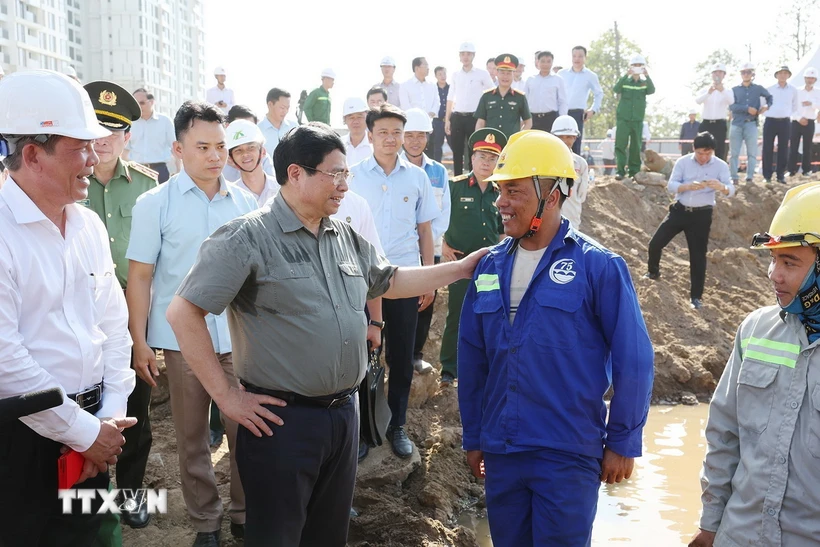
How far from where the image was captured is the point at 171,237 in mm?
3996

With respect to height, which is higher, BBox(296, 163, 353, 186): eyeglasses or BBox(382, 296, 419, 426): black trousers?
BBox(296, 163, 353, 186): eyeglasses

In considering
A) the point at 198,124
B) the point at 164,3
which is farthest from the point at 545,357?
the point at 164,3

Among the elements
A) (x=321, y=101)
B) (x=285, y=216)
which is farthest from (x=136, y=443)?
(x=321, y=101)

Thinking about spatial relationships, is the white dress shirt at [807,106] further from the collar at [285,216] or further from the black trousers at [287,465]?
the black trousers at [287,465]

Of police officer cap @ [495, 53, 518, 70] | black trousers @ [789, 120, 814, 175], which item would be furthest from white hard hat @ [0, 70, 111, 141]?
black trousers @ [789, 120, 814, 175]

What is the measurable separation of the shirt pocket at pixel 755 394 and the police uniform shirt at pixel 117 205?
3.45 meters

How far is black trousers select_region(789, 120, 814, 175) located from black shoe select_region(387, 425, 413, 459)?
1446cm

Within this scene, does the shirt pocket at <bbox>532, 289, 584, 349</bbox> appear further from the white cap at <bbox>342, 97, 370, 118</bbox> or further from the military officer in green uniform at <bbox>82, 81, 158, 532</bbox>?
the white cap at <bbox>342, 97, 370, 118</bbox>

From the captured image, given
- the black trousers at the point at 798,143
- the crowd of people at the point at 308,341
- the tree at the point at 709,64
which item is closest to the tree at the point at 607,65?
Result: the tree at the point at 709,64

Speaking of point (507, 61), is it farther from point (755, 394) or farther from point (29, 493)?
point (29, 493)

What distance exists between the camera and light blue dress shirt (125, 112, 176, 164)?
1048 centimetres

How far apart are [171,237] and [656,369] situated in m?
7.97

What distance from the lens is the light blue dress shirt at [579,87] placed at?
13484 millimetres

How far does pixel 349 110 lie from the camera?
7926 mm
